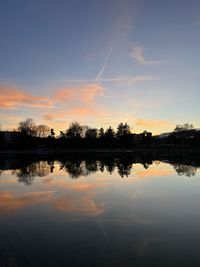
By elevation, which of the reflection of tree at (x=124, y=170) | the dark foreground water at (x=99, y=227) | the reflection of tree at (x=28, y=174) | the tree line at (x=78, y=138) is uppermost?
the tree line at (x=78, y=138)

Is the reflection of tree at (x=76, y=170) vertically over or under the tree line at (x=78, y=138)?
under

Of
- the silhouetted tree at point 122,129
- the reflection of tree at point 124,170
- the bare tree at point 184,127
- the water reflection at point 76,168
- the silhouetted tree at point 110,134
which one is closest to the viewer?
the water reflection at point 76,168

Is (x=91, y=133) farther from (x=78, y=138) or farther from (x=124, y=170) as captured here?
(x=124, y=170)

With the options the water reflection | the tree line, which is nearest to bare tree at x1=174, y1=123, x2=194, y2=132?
the tree line

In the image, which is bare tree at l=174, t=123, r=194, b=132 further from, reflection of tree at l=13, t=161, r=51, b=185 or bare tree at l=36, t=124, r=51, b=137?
reflection of tree at l=13, t=161, r=51, b=185

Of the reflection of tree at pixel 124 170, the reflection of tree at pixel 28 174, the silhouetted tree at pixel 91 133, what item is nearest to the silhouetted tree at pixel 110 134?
the silhouetted tree at pixel 91 133

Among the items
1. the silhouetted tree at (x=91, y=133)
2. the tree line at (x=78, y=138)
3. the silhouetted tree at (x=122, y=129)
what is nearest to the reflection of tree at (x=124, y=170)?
the tree line at (x=78, y=138)

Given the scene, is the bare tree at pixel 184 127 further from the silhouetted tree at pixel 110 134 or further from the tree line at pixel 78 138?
the silhouetted tree at pixel 110 134

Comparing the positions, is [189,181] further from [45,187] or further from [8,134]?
[8,134]

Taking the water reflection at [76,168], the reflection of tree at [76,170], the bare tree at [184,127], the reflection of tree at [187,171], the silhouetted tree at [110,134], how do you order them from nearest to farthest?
1. the water reflection at [76,168]
2. the reflection of tree at [76,170]
3. the reflection of tree at [187,171]
4. the silhouetted tree at [110,134]
5. the bare tree at [184,127]

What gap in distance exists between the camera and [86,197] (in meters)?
17.5

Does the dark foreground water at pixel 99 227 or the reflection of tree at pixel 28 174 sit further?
the reflection of tree at pixel 28 174

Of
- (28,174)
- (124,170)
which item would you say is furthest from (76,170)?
(28,174)

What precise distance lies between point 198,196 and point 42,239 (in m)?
10.6
